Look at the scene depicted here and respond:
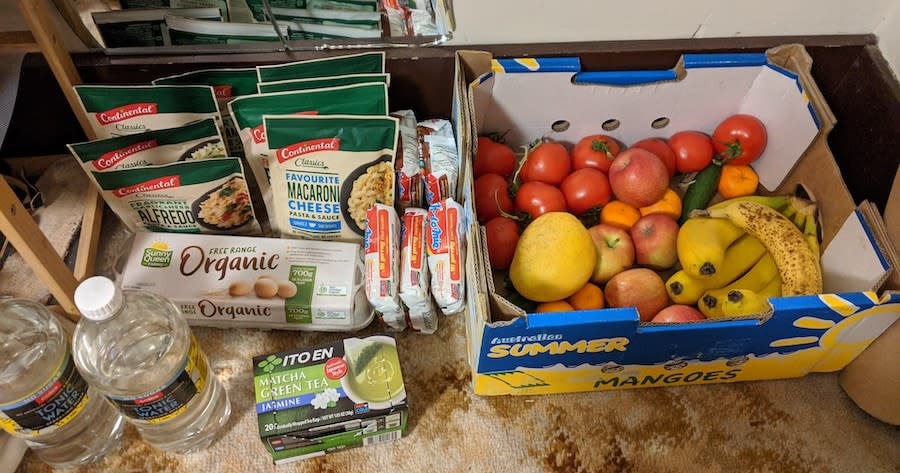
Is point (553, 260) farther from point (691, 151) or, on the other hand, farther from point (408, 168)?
point (691, 151)

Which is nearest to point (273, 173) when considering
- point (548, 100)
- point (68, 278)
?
point (68, 278)

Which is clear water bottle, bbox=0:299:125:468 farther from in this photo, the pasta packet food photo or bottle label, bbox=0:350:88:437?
the pasta packet food photo

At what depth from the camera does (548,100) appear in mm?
983

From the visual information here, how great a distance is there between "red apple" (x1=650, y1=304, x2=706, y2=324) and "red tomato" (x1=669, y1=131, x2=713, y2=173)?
265 millimetres

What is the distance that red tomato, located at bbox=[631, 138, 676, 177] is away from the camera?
102 centimetres

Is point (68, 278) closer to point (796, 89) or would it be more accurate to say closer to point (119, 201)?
point (119, 201)

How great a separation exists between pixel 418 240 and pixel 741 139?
0.52 metres

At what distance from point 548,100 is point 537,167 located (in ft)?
0.33

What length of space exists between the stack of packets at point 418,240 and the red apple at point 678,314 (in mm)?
259

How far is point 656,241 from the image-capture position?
914 mm

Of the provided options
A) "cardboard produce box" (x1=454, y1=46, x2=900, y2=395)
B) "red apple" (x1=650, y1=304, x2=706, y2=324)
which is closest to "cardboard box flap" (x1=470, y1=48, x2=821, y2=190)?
"cardboard produce box" (x1=454, y1=46, x2=900, y2=395)

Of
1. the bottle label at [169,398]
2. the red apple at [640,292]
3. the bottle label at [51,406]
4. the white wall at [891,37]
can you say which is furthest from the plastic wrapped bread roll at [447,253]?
the white wall at [891,37]

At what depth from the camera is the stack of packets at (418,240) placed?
861mm

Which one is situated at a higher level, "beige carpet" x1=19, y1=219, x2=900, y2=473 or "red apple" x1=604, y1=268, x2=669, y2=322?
"red apple" x1=604, y1=268, x2=669, y2=322
